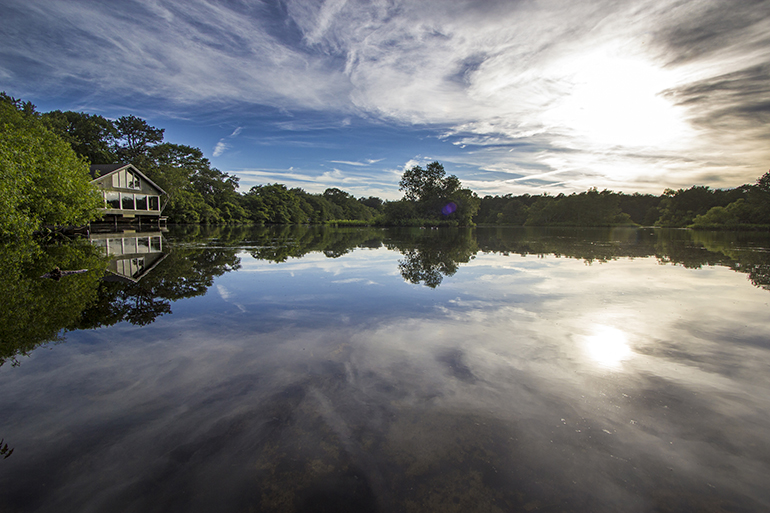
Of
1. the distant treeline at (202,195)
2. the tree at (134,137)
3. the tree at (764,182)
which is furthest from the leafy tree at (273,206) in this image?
the tree at (764,182)

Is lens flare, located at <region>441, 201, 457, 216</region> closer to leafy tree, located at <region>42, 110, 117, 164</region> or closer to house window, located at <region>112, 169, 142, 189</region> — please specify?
house window, located at <region>112, 169, 142, 189</region>

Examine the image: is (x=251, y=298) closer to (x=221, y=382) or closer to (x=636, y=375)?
(x=221, y=382)

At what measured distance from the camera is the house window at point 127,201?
3350 cm

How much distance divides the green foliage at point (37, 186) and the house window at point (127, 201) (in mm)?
15091

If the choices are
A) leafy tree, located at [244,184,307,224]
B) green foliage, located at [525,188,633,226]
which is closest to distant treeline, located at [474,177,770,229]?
green foliage, located at [525,188,633,226]

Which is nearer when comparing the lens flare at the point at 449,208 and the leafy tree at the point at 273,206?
the lens flare at the point at 449,208

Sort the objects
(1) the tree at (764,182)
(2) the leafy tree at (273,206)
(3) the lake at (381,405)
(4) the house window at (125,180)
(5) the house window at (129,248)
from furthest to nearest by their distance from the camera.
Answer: (2) the leafy tree at (273,206)
(1) the tree at (764,182)
(4) the house window at (125,180)
(5) the house window at (129,248)
(3) the lake at (381,405)

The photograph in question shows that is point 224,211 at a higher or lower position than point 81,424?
higher

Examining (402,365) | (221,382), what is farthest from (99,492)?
(402,365)

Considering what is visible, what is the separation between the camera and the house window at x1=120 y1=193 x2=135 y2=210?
33.5 meters

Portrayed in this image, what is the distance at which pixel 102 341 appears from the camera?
4.40 m

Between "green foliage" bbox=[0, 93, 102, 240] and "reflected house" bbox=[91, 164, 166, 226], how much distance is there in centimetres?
1241

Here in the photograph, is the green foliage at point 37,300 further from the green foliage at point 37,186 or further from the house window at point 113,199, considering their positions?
the house window at point 113,199

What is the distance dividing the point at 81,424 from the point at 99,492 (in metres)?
0.94
